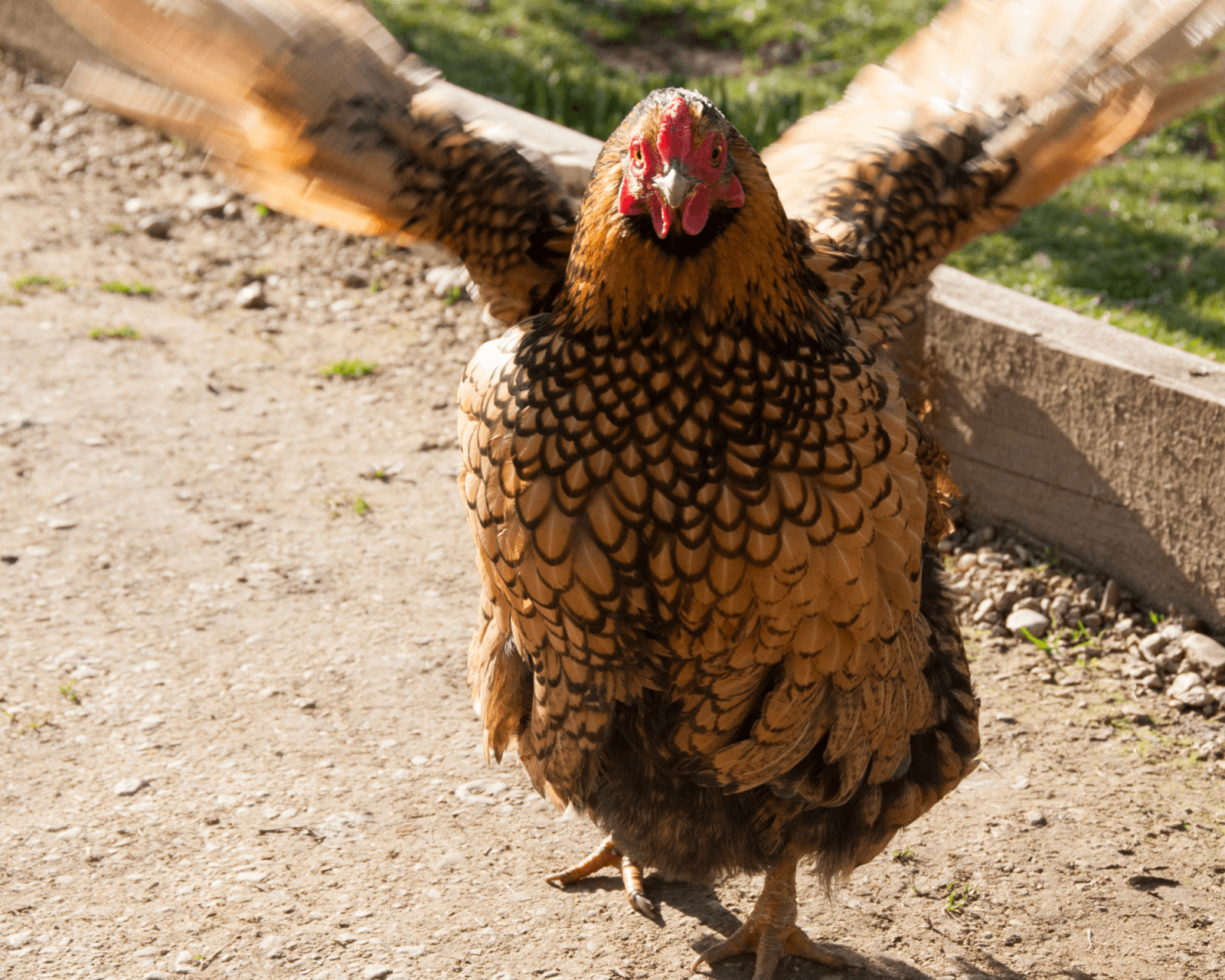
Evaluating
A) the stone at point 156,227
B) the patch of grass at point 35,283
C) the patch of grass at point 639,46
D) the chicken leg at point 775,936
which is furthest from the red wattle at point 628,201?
the stone at point 156,227

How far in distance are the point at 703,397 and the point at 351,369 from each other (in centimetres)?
338

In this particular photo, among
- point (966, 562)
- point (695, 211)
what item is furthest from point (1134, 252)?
point (695, 211)

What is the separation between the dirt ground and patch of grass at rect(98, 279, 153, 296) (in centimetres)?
39

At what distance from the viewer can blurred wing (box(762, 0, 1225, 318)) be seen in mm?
2686

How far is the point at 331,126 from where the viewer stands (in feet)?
8.16

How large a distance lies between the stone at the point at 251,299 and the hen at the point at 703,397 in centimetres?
316

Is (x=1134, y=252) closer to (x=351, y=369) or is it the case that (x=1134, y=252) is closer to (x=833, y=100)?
(x=833, y=100)

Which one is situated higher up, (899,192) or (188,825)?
(899,192)

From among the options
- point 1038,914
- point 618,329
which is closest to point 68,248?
point 618,329

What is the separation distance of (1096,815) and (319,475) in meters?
2.88

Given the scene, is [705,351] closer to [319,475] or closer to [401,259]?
[319,475]

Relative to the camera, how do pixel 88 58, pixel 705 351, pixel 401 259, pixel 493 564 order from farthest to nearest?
pixel 88 58 → pixel 401 259 → pixel 493 564 → pixel 705 351

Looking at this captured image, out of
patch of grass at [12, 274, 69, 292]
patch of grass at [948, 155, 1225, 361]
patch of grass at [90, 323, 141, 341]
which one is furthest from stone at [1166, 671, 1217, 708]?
patch of grass at [12, 274, 69, 292]

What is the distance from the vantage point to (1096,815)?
3236mm
